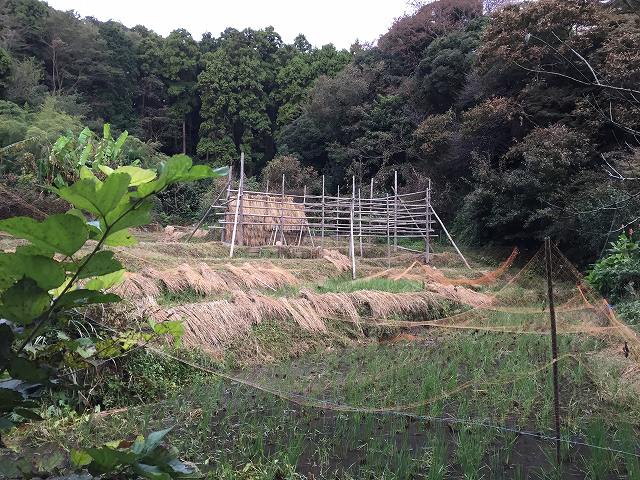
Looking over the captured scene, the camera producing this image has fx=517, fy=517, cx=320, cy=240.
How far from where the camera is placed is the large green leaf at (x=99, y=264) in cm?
57

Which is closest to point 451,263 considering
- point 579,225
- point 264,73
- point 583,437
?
point 579,225

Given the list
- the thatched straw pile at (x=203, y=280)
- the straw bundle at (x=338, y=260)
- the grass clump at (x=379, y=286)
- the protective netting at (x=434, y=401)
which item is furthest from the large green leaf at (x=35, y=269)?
the straw bundle at (x=338, y=260)

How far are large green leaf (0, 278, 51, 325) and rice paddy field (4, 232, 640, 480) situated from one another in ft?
8.20

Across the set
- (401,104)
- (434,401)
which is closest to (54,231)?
(434,401)

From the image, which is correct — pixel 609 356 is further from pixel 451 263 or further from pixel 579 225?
pixel 451 263

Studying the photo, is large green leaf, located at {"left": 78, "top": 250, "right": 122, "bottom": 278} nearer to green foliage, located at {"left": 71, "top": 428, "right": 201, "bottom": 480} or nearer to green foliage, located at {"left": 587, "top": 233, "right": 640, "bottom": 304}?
green foliage, located at {"left": 71, "top": 428, "right": 201, "bottom": 480}

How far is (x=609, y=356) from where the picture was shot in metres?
5.04

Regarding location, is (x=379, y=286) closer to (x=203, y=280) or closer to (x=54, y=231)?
(x=203, y=280)

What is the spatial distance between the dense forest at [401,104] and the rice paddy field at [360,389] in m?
1.56

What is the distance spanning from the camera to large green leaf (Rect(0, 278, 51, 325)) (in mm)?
534

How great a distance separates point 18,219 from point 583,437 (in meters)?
3.75

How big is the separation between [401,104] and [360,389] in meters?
17.1

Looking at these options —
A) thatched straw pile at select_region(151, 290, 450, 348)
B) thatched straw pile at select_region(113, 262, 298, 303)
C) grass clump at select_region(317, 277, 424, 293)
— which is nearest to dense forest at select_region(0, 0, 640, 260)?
thatched straw pile at select_region(151, 290, 450, 348)

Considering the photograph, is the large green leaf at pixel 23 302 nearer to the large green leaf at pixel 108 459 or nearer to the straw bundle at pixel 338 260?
the large green leaf at pixel 108 459
